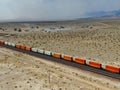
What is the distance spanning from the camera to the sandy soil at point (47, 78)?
2519 cm

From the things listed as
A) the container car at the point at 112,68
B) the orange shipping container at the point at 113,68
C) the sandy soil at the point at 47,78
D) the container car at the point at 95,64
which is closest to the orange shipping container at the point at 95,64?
the container car at the point at 95,64

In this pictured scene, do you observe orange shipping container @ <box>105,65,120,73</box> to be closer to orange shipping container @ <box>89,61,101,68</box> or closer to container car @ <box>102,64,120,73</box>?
container car @ <box>102,64,120,73</box>

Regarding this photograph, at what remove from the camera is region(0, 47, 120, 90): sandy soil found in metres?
25.2

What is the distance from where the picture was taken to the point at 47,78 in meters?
28.2

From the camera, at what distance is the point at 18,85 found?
26.2 m

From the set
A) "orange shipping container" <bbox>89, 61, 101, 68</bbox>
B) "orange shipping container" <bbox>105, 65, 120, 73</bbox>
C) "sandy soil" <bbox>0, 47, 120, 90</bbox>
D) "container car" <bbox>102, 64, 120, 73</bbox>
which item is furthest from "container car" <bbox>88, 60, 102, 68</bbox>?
"sandy soil" <bbox>0, 47, 120, 90</bbox>

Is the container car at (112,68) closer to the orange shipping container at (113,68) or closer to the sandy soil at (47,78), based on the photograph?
the orange shipping container at (113,68)

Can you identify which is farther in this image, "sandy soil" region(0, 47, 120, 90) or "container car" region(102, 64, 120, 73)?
"container car" region(102, 64, 120, 73)

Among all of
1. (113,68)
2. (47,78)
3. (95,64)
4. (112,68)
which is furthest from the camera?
(95,64)

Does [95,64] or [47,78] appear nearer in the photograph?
[47,78]

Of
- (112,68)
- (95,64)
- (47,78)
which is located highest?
(112,68)

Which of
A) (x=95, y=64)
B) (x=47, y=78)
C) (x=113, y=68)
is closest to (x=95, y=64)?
(x=95, y=64)

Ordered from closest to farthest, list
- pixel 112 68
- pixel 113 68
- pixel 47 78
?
pixel 47 78
pixel 113 68
pixel 112 68

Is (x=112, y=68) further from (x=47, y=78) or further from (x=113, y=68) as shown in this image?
(x=47, y=78)
